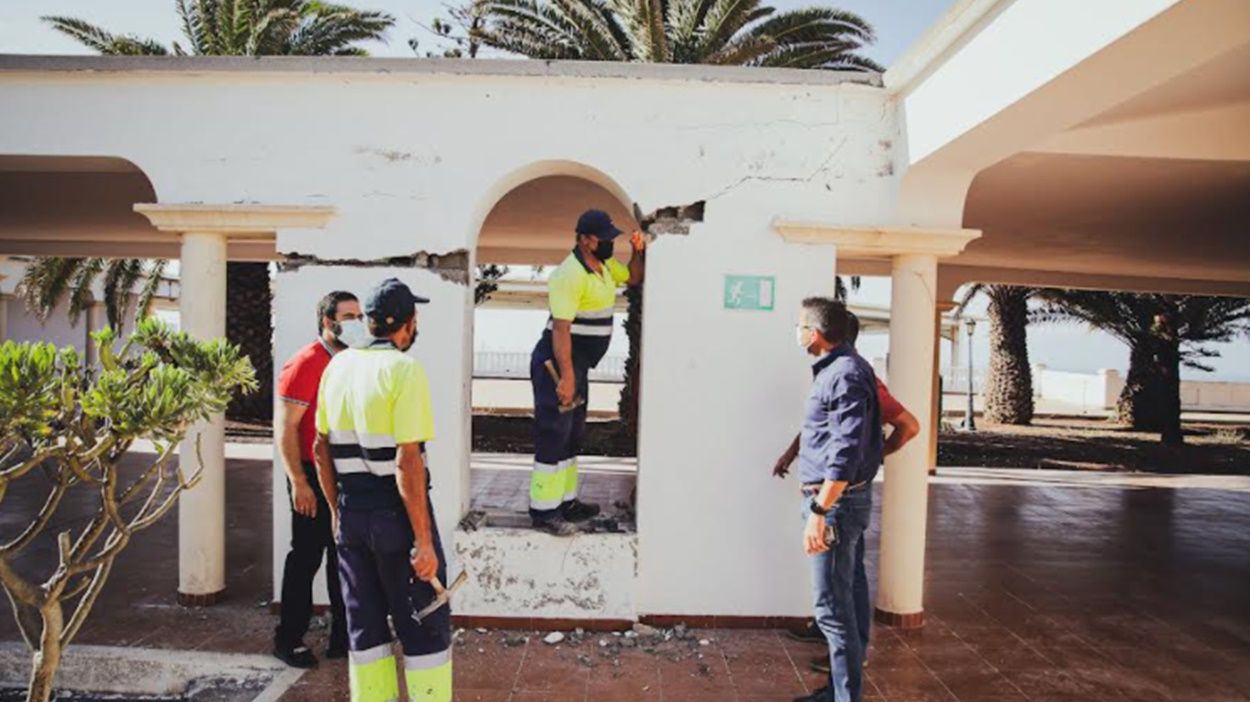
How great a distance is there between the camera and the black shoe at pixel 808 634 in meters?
5.07

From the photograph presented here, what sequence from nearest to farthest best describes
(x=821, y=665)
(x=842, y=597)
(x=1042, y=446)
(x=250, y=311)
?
(x=842, y=597) → (x=821, y=665) → (x=250, y=311) → (x=1042, y=446)

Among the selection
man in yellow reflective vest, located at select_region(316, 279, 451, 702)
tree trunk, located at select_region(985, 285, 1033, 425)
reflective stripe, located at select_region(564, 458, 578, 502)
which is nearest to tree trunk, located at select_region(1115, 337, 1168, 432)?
tree trunk, located at select_region(985, 285, 1033, 425)

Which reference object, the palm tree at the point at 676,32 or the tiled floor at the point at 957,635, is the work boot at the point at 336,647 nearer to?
the tiled floor at the point at 957,635

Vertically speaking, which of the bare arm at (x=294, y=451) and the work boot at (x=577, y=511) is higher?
the bare arm at (x=294, y=451)

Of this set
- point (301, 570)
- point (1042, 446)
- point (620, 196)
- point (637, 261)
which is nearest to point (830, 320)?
point (637, 261)

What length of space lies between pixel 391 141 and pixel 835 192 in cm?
271

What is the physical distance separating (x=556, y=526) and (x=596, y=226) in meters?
1.79

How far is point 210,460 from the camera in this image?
5395 mm

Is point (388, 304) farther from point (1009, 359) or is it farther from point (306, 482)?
point (1009, 359)

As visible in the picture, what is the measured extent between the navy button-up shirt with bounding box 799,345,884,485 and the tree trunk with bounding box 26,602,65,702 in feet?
10.3

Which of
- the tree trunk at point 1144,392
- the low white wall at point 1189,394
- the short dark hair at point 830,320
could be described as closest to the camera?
the short dark hair at point 830,320

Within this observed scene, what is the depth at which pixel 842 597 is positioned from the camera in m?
3.91

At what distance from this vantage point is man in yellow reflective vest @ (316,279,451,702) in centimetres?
337

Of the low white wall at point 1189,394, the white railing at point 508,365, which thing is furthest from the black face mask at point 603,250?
the low white wall at point 1189,394
